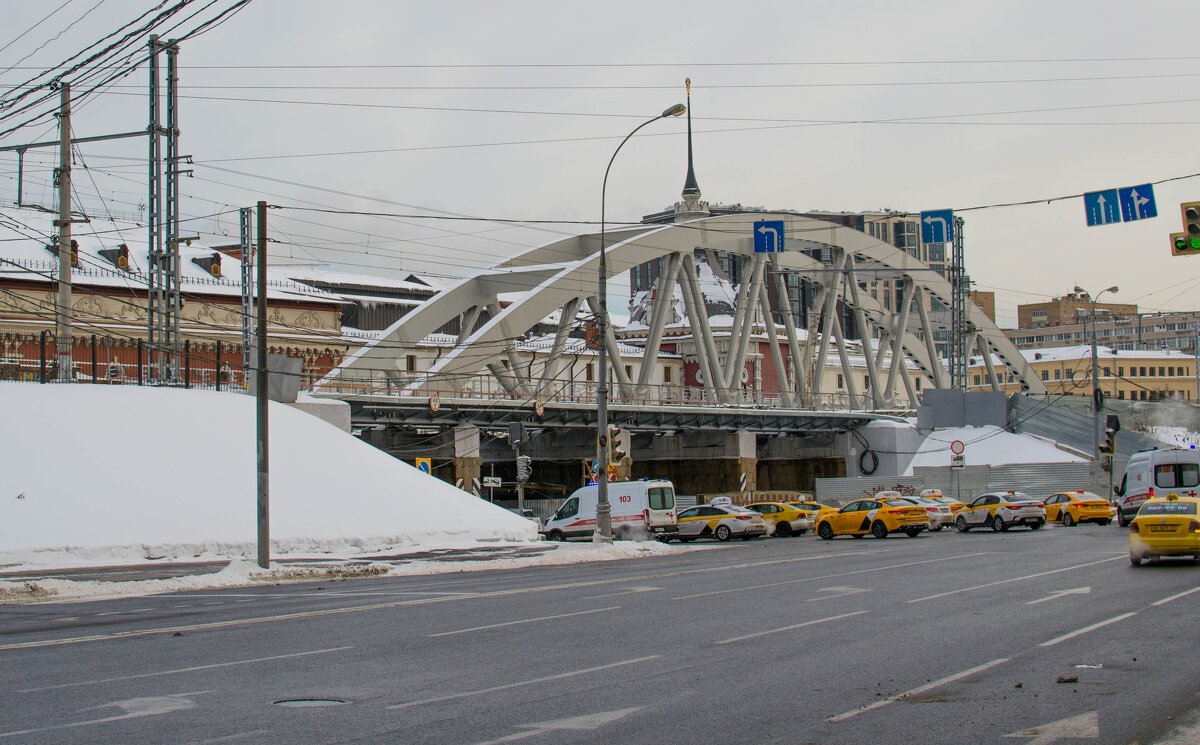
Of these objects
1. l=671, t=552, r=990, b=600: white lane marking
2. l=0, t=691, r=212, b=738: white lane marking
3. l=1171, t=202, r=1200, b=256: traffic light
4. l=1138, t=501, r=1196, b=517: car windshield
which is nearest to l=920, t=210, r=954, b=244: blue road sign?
l=671, t=552, r=990, b=600: white lane marking

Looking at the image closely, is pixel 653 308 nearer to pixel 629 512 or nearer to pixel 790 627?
pixel 629 512

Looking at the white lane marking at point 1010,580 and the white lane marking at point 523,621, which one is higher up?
the white lane marking at point 523,621

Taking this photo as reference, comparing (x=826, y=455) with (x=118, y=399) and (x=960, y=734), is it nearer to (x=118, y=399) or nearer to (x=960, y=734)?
(x=118, y=399)

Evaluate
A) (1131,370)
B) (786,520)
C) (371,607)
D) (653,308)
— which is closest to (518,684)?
(371,607)

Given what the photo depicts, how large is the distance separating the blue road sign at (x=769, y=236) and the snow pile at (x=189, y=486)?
2480 cm

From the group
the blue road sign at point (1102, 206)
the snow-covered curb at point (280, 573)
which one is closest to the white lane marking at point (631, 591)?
the snow-covered curb at point (280, 573)

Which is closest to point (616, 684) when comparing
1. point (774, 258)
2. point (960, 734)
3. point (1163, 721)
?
point (960, 734)

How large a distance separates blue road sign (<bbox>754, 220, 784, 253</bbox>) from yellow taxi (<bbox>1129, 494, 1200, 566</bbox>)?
37.3 m

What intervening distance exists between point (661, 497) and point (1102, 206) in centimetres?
1741

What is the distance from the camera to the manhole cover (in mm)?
9734

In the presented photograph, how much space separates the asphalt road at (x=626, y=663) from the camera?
8820 millimetres

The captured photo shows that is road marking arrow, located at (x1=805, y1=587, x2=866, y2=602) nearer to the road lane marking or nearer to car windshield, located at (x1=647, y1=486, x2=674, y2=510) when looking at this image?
the road lane marking

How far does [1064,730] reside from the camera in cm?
854

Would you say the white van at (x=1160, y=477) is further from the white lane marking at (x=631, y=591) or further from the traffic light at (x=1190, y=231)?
the white lane marking at (x=631, y=591)
